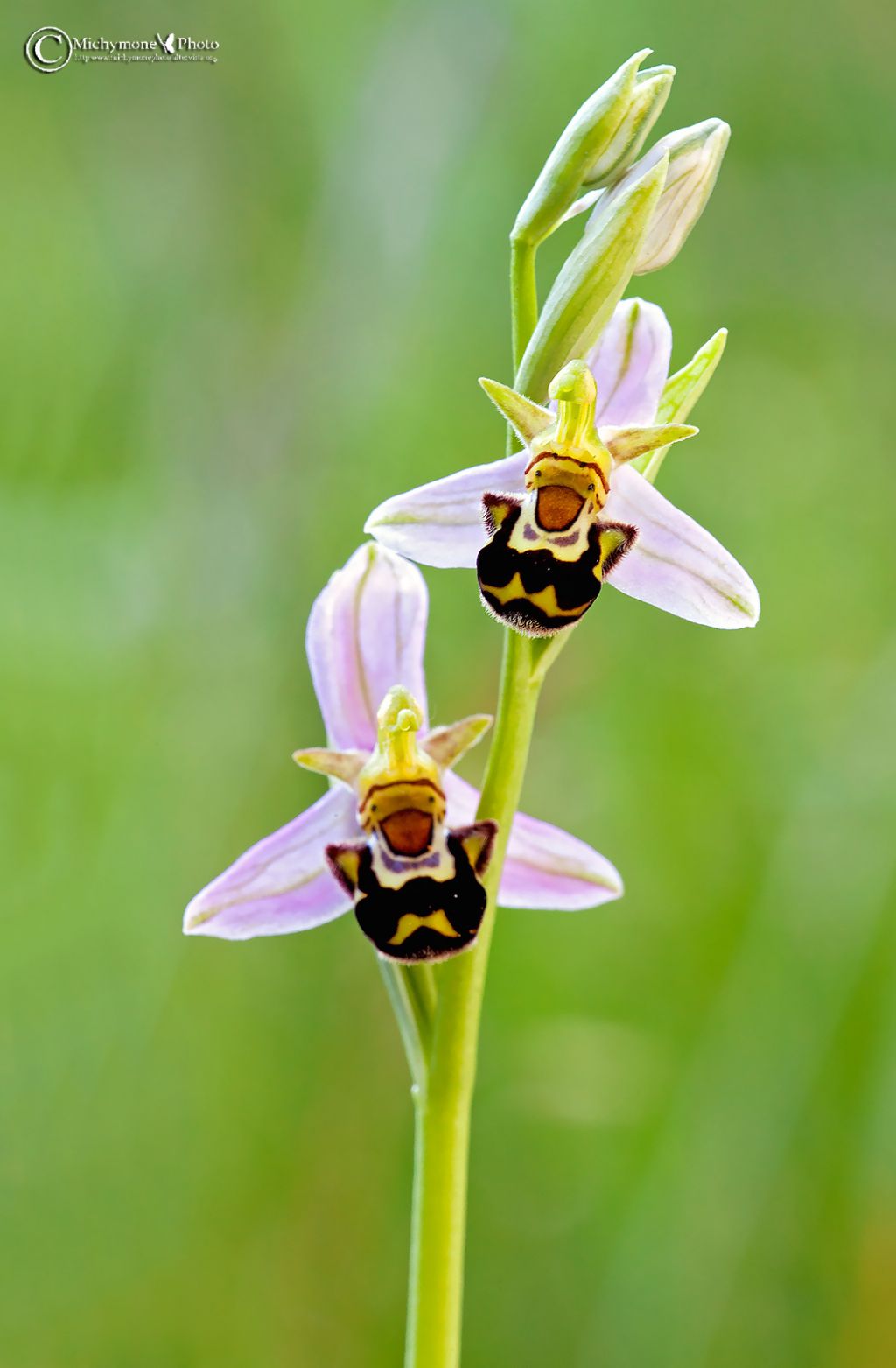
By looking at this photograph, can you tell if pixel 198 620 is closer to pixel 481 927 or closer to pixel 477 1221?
Result: pixel 477 1221

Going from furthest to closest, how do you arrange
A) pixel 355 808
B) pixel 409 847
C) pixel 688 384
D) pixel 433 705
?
pixel 433 705 < pixel 355 808 < pixel 688 384 < pixel 409 847

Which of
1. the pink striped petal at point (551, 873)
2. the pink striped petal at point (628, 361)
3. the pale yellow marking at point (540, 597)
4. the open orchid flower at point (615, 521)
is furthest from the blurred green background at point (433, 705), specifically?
the pale yellow marking at point (540, 597)

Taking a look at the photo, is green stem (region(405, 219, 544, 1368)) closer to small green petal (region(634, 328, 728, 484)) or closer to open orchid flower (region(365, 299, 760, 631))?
open orchid flower (region(365, 299, 760, 631))

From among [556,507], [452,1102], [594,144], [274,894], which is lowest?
[452,1102]

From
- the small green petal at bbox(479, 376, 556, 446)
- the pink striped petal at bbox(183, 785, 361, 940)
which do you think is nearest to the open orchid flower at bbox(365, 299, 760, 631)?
the small green petal at bbox(479, 376, 556, 446)

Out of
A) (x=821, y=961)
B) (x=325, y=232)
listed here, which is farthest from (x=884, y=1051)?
(x=325, y=232)

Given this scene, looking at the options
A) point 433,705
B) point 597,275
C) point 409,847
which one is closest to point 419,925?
point 409,847

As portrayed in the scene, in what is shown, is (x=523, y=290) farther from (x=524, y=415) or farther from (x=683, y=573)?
(x=683, y=573)

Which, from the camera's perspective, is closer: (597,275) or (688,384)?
(597,275)
